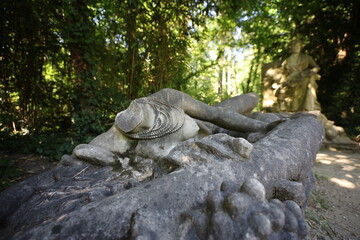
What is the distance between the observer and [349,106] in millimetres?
7035

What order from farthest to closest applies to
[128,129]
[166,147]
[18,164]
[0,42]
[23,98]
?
[23,98]
[0,42]
[18,164]
[166,147]
[128,129]

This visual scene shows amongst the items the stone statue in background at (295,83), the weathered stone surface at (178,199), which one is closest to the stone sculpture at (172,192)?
the weathered stone surface at (178,199)

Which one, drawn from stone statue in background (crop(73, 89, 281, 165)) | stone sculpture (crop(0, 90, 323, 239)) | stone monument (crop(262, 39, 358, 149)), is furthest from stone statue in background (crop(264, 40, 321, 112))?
stone sculpture (crop(0, 90, 323, 239))

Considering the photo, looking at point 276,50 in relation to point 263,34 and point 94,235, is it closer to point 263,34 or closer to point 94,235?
point 263,34

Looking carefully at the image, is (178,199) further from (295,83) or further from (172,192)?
(295,83)

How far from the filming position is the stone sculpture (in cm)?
70

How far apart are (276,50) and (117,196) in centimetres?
889

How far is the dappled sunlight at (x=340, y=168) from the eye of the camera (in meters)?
3.26

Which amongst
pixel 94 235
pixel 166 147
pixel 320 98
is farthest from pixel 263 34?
pixel 94 235

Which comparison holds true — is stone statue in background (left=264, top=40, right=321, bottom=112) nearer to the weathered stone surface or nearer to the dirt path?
the dirt path

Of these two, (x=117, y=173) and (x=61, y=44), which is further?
(x=61, y=44)

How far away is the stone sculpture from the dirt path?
751 millimetres

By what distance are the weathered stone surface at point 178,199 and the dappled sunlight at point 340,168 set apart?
104 inches

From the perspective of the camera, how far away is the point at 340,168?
394cm
